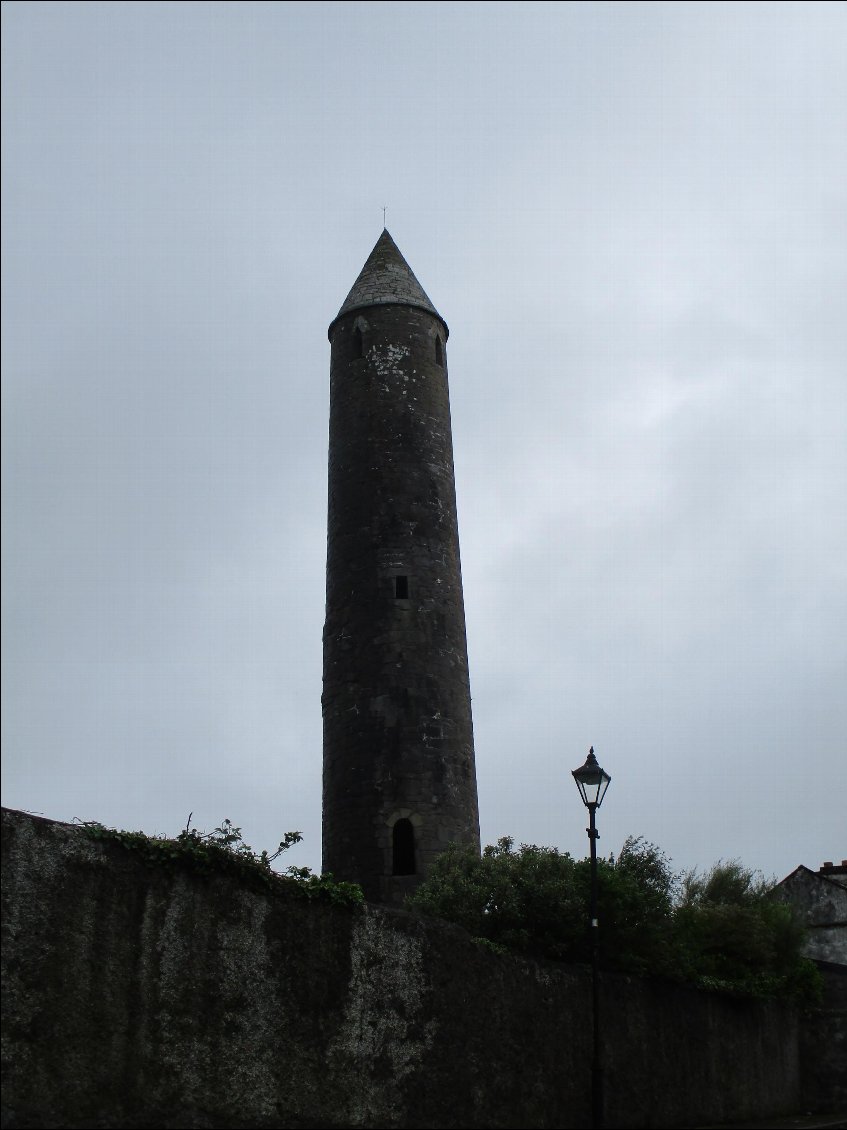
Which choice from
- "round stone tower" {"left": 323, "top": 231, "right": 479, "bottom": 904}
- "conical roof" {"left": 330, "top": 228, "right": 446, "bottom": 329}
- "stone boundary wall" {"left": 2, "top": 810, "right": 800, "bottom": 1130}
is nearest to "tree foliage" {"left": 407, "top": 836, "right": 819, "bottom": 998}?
"stone boundary wall" {"left": 2, "top": 810, "right": 800, "bottom": 1130}

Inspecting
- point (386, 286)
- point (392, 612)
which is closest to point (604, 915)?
point (392, 612)

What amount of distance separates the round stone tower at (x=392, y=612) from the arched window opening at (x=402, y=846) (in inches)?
1.0

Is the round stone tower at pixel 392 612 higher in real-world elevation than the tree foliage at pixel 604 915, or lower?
higher

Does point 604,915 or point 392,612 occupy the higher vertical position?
point 392,612

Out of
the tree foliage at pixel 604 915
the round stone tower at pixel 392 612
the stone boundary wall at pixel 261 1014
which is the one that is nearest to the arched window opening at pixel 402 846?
the round stone tower at pixel 392 612

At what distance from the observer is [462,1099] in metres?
12.6

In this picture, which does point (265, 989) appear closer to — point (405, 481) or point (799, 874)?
point (405, 481)

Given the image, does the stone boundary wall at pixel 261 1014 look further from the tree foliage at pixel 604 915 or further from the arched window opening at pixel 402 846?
the arched window opening at pixel 402 846

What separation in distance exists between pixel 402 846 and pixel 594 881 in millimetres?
8412

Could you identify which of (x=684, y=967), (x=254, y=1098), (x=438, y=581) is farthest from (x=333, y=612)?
(x=254, y=1098)

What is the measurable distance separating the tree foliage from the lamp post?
1.10m

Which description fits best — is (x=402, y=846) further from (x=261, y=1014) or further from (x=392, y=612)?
(x=261, y=1014)

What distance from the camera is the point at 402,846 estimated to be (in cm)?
2152

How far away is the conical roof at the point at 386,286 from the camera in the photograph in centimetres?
2636
